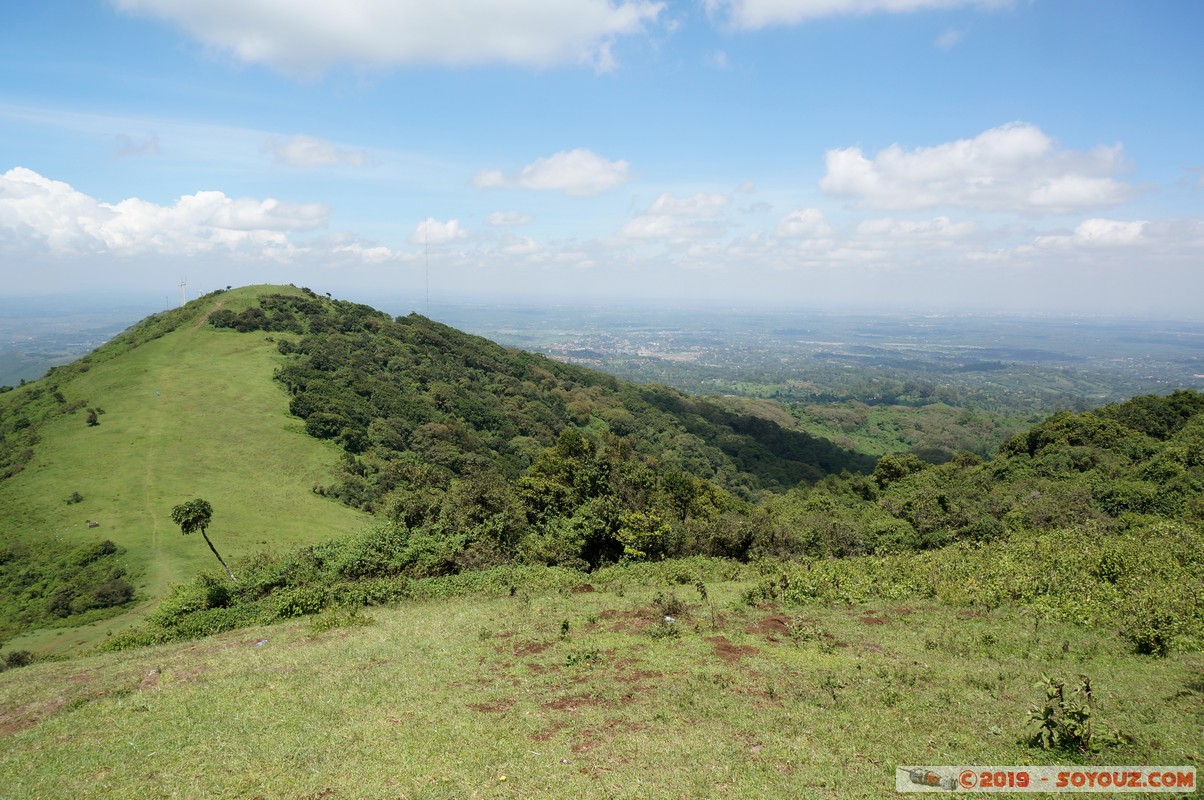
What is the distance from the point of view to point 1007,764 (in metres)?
8.82

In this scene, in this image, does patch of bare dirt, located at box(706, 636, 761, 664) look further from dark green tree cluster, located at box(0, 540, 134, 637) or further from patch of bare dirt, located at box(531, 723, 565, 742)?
dark green tree cluster, located at box(0, 540, 134, 637)

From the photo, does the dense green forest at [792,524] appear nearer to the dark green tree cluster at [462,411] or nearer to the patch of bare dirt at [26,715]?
the dark green tree cluster at [462,411]

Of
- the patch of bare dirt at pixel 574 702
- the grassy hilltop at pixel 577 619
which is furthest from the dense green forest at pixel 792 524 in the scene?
the patch of bare dirt at pixel 574 702

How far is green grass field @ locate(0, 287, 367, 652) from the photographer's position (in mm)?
37219

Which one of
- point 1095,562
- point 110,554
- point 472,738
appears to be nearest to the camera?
point 472,738

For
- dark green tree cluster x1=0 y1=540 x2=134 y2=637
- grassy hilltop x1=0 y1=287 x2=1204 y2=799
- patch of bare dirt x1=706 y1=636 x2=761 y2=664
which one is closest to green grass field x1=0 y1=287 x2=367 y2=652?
grassy hilltop x1=0 y1=287 x2=1204 y2=799

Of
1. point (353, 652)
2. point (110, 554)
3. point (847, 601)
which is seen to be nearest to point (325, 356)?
point (110, 554)

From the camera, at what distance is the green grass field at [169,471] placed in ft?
122

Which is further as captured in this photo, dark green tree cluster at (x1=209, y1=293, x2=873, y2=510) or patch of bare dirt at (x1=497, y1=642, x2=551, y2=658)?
dark green tree cluster at (x1=209, y1=293, x2=873, y2=510)

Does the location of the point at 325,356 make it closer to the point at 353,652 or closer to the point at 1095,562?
the point at 353,652

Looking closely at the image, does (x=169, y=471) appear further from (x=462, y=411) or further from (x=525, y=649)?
(x=525, y=649)

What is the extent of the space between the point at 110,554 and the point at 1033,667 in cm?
4722

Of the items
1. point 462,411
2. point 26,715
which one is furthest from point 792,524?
point 462,411

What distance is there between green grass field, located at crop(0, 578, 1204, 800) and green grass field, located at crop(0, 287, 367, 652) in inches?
844
